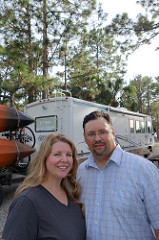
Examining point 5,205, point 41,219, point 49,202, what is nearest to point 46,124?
point 5,205

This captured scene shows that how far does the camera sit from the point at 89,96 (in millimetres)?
18703

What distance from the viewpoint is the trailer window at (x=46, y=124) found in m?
7.20

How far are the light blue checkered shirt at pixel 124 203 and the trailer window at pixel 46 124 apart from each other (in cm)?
534

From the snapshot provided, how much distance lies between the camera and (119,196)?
173cm

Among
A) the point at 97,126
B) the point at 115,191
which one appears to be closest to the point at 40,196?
the point at 115,191

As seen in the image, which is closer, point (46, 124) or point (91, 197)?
point (91, 197)

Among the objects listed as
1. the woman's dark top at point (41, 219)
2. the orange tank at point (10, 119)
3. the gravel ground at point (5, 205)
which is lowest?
the gravel ground at point (5, 205)

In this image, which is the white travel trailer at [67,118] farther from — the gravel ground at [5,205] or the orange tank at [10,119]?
the orange tank at [10,119]

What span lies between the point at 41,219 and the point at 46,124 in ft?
19.9

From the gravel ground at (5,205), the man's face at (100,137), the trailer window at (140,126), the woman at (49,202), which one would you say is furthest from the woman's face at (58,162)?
the trailer window at (140,126)

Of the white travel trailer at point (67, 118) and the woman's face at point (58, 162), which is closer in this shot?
the woman's face at point (58, 162)

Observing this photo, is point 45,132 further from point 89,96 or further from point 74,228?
point 89,96

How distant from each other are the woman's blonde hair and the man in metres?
0.09

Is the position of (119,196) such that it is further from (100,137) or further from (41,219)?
(41,219)
